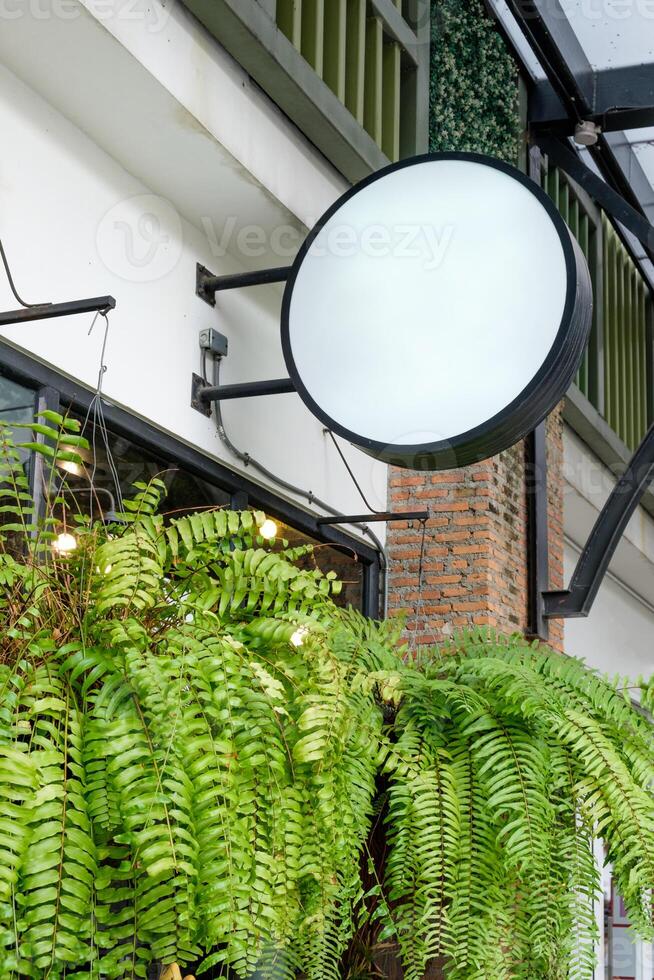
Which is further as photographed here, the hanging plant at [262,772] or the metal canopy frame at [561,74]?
the metal canopy frame at [561,74]

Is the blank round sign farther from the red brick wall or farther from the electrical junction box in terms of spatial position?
the red brick wall

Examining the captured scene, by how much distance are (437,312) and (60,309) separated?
117 centimetres

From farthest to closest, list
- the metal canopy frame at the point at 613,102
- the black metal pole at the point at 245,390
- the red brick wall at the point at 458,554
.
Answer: the metal canopy frame at the point at 613,102 → the red brick wall at the point at 458,554 → the black metal pole at the point at 245,390

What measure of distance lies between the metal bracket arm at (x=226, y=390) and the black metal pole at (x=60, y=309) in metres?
1.09

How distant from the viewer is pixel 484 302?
11.1 feet

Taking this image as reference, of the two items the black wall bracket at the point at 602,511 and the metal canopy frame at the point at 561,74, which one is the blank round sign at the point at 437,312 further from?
the metal canopy frame at the point at 561,74

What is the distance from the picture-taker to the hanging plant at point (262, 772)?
1.84 meters

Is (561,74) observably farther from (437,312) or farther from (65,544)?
(65,544)

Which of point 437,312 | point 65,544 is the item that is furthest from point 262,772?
point 437,312

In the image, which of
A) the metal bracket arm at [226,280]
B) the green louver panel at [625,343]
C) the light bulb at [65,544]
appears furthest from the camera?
the green louver panel at [625,343]

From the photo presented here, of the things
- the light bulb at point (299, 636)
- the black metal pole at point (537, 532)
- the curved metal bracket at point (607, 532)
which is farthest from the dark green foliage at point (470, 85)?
the light bulb at point (299, 636)

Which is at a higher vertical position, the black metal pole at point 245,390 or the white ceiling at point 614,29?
the white ceiling at point 614,29

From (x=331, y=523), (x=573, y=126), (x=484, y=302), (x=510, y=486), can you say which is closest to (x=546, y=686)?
(x=484, y=302)

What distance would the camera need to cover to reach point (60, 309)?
9.16ft
